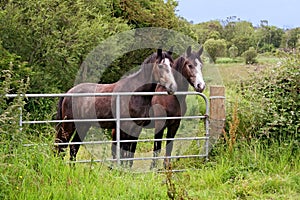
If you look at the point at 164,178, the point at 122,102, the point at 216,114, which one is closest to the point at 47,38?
the point at 122,102

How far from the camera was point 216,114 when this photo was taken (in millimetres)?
5898

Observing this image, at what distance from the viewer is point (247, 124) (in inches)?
231

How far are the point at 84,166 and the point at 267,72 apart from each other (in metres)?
3.43

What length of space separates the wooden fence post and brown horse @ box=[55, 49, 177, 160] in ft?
2.19

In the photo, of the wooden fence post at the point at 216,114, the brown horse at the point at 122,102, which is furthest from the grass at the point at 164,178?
the brown horse at the point at 122,102

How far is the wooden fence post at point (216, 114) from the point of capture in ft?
19.2

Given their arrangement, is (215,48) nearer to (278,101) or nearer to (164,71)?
(278,101)

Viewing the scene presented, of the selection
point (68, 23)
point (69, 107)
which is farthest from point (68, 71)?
point (69, 107)

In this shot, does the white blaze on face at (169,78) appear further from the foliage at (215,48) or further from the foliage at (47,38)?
the foliage at (215,48)

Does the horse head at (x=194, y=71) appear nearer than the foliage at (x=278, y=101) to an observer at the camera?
No

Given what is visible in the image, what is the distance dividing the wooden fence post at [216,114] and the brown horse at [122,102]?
67cm

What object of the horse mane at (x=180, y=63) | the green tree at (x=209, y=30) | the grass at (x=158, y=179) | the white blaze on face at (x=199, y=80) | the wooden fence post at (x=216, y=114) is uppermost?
the green tree at (x=209, y=30)

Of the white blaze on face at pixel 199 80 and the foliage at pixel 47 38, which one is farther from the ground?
the foliage at pixel 47 38

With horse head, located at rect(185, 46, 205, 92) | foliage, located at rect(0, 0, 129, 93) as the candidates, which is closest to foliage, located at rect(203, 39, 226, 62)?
foliage, located at rect(0, 0, 129, 93)
